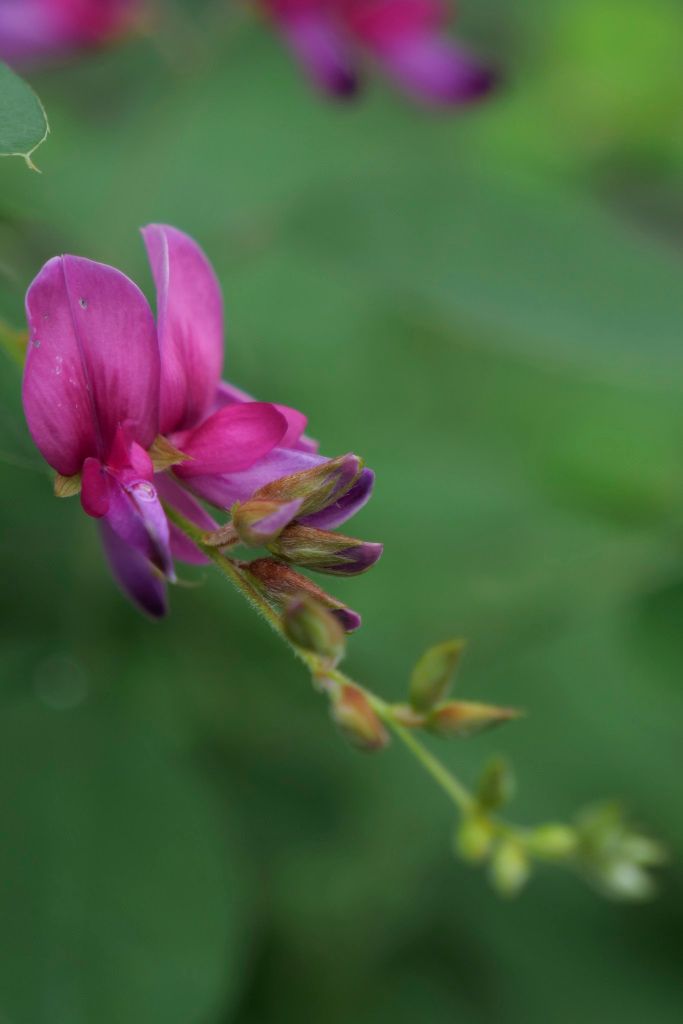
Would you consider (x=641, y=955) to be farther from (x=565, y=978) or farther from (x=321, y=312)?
(x=321, y=312)

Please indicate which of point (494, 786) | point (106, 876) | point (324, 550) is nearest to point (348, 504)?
point (324, 550)

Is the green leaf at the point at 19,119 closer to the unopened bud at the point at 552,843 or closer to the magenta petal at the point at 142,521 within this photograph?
the magenta petal at the point at 142,521

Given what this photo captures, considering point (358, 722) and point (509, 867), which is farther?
point (509, 867)

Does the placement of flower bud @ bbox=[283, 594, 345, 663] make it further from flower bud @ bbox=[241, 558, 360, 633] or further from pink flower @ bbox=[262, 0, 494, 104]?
pink flower @ bbox=[262, 0, 494, 104]

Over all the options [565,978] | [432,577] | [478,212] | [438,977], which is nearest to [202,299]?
[478,212]

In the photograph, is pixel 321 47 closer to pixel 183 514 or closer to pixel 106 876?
pixel 183 514

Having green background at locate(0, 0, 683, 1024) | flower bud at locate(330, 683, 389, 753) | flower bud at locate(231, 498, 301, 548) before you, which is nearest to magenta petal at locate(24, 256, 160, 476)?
flower bud at locate(231, 498, 301, 548)

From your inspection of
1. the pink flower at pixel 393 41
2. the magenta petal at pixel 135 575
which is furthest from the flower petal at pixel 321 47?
the magenta petal at pixel 135 575
